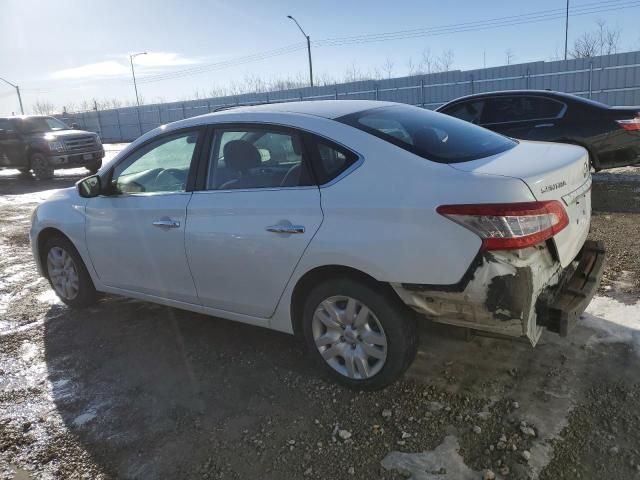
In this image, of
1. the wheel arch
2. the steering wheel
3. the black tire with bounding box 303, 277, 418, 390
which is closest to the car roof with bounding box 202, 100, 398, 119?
the steering wheel

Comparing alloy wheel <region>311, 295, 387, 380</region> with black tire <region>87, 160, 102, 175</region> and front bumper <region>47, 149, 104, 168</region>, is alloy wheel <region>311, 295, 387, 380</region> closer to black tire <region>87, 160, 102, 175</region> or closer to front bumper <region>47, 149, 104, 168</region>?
front bumper <region>47, 149, 104, 168</region>

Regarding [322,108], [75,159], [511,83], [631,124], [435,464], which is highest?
[511,83]

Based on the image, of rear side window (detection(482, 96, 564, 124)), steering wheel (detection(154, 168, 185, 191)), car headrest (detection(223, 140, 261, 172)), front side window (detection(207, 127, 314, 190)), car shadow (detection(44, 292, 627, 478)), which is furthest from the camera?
rear side window (detection(482, 96, 564, 124))

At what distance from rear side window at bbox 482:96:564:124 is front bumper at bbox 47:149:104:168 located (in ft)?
39.2

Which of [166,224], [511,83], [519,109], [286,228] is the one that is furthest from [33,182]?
[511,83]

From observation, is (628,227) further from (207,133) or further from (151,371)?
(151,371)

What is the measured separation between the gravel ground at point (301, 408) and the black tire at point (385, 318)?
0.13 m

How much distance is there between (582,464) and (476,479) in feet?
1.67

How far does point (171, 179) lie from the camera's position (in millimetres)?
3828

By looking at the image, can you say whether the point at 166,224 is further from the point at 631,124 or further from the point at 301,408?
the point at 631,124

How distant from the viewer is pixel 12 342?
4.34 meters

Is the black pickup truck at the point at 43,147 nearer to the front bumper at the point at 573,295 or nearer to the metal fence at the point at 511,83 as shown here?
the metal fence at the point at 511,83

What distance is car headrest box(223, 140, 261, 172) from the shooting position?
3457 millimetres

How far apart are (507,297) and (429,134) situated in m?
1.18
